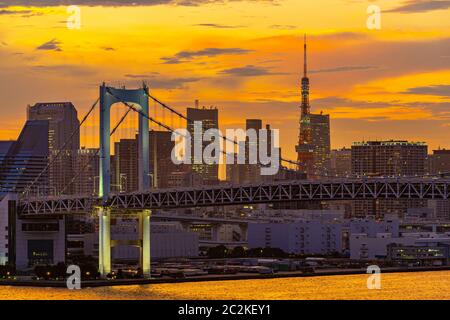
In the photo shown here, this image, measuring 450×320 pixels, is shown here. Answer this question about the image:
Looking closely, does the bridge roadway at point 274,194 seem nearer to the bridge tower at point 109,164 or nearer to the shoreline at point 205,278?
the bridge tower at point 109,164

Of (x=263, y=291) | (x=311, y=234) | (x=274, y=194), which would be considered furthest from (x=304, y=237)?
(x=263, y=291)

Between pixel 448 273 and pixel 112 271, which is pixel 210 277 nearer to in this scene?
pixel 112 271

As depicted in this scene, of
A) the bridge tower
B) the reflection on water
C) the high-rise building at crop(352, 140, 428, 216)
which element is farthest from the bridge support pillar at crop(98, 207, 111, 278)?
the high-rise building at crop(352, 140, 428, 216)

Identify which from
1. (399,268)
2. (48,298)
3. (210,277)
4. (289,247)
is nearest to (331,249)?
(289,247)

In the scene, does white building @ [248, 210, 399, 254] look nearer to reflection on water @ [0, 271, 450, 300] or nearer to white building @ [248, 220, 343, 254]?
white building @ [248, 220, 343, 254]

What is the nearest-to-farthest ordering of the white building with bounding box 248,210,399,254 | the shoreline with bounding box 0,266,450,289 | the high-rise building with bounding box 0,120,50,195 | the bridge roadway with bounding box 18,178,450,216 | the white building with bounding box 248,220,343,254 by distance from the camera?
the bridge roadway with bounding box 18,178,450,216 → the shoreline with bounding box 0,266,450,289 → the white building with bounding box 248,220,343,254 → the white building with bounding box 248,210,399,254 → the high-rise building with bounding box 0,120,50,195

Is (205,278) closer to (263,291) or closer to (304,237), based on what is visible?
(263,291)
